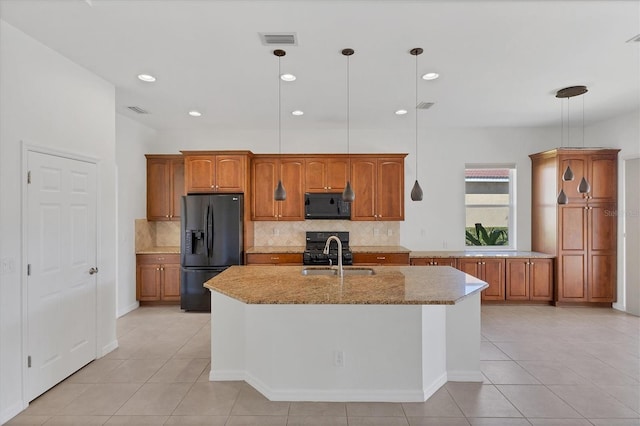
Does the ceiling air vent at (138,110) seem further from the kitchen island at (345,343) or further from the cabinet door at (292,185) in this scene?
the kitchen island at (345,343)

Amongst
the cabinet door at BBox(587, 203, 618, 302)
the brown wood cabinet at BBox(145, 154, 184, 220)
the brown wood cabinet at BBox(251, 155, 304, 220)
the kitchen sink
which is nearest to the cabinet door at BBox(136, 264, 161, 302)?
the brown wood cabinet at BBox(145, 154, 184, 220)

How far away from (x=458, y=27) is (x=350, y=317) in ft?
7.56

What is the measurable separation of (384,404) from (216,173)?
12.6 ft

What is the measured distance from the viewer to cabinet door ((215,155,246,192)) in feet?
17.0

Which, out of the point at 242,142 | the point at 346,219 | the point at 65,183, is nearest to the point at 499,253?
the point at 346,219

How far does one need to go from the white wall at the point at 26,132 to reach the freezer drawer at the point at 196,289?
147 centimetres

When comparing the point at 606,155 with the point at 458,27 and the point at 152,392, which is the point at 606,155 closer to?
the point at 458,27

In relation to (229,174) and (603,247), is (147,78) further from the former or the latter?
(603,247)

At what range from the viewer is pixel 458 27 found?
2.59 meters

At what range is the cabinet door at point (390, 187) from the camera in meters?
5.43

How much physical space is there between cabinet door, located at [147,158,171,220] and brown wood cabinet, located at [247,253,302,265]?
1533mm

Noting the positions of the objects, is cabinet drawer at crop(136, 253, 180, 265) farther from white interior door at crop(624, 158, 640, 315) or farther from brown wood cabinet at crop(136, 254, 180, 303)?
white interior door at crop(624, 158, 640, 315)

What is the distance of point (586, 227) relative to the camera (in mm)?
5180

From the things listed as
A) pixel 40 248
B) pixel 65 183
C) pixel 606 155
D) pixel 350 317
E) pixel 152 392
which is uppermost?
pixel 606 155
